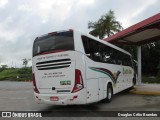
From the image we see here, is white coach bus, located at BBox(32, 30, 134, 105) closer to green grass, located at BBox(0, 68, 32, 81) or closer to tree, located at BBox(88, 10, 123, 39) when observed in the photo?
tree, located at BBox(88, 10, 123, 39)

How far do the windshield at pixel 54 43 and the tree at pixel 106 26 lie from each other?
34.0 meters

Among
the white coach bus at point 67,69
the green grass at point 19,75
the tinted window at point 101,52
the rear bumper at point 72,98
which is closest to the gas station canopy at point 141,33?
the tinted window at point 101,52

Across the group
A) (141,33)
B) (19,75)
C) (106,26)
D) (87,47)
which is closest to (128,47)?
(106,26)

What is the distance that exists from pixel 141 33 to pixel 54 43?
7966mm

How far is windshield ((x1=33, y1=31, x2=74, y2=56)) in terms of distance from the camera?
9.12 m

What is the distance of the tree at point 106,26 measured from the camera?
4322 centimetres

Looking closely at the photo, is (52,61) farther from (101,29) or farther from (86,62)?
(101,29)

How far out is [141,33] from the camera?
15484 millimetres

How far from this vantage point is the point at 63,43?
9203 millimetres

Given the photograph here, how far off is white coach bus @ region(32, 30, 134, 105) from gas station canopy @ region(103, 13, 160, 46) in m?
3.22

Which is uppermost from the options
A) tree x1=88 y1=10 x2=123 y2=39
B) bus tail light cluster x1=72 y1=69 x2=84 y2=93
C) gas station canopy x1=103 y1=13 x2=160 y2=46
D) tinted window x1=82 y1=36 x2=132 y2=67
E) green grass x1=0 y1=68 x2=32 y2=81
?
tree x1=88 y1=10 x2=123 y2=39

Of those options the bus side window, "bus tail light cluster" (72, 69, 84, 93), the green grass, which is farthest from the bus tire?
the green grass

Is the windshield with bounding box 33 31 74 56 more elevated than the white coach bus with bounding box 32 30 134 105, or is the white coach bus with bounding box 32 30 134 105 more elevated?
the windshield with bounding box 33 31 74 56

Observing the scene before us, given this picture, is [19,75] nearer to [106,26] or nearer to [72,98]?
[106,26]
